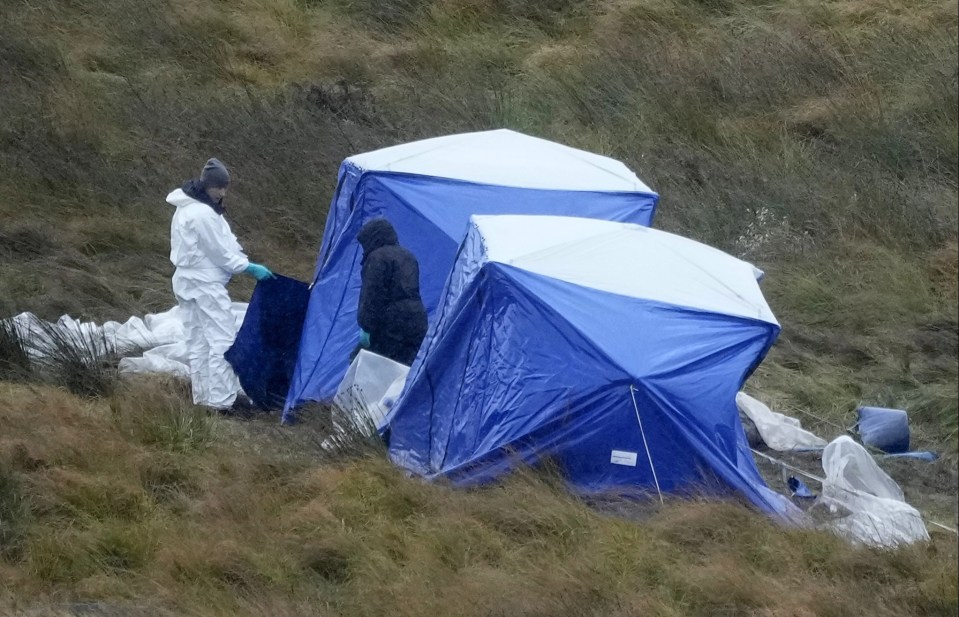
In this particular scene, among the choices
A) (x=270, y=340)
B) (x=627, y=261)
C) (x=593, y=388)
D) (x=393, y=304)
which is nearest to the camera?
(x=593, y=388)

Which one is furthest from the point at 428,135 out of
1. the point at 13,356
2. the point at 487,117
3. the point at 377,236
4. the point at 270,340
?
the point at 377,236

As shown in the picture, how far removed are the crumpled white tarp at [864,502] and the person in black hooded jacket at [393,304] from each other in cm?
227

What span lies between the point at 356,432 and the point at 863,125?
19.7ft

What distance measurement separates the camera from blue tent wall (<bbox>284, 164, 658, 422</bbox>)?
8.01m

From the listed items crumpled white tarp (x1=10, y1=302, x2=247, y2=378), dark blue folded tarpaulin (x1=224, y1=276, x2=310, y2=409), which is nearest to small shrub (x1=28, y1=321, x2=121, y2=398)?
crumpled white tarp (x1=10, y1=302, x2=247, y2=378)

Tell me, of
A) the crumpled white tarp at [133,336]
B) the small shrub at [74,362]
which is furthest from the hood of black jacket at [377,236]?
the small shrub at [74,362]

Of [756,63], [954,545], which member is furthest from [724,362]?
[756,63]

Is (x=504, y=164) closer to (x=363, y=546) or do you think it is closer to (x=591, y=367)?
(x=591, y=367)

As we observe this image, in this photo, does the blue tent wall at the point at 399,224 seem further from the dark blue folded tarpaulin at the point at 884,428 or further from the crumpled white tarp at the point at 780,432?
the dark blue folded tarpaulin at the point at 884,428

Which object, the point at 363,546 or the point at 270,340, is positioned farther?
the point at 270,340

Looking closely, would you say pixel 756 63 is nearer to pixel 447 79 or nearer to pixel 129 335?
pixel 447 79

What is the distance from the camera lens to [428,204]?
→ 8.07m

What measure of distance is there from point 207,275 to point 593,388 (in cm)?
326

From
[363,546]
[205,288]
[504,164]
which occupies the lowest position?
[363,546]
